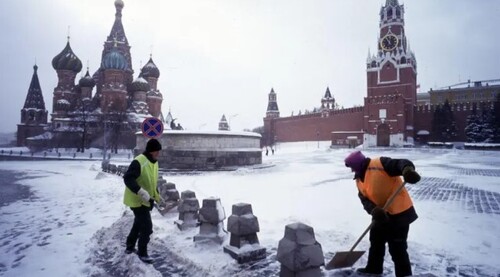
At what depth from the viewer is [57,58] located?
47.3m

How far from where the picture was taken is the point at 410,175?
2811 mm

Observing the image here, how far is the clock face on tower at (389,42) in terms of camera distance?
161 ft

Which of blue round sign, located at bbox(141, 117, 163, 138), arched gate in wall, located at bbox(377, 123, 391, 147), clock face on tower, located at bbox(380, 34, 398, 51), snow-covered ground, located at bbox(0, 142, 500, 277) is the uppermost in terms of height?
clock face on tower, located at bbox(380, 34, 398, 51)

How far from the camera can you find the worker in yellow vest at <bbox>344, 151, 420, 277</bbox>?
310 centimetres

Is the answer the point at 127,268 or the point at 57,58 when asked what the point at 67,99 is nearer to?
the point at 57,58

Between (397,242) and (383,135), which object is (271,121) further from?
(397,242)

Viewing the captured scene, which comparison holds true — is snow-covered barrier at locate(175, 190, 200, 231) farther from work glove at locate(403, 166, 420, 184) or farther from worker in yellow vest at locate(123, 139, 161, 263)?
work glove at locate(403, 166, 420, 184)

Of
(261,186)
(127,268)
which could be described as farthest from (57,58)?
(127,268)

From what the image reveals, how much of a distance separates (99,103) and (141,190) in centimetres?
4889

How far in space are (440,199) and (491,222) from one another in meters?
2.27

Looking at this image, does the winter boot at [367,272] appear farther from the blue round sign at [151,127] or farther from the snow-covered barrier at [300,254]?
the blue round sign at [151,127]

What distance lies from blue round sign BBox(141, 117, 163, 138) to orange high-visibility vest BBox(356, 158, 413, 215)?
532 centimetres

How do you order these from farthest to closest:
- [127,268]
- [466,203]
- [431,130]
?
[431,130] < [466,203] < [127,268]

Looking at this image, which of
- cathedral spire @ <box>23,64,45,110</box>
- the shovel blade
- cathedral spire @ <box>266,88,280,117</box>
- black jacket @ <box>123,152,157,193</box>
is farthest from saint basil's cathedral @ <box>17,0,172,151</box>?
the shovel blade
